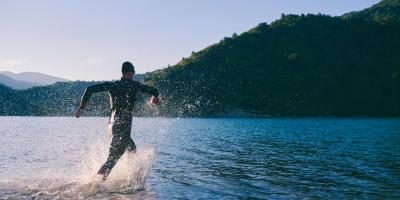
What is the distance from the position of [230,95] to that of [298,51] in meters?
41.9

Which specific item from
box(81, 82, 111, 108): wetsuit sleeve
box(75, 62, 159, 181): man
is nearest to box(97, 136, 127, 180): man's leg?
box(75, 62, 159, 181): man

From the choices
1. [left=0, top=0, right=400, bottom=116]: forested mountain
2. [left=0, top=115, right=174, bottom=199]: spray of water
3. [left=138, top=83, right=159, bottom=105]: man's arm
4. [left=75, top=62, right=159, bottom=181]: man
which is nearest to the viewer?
[left=138, top=83, right=159, bottom=105]: man's arm

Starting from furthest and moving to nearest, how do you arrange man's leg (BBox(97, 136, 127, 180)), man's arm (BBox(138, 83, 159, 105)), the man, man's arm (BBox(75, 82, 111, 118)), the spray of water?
the spray of water < man's leg (BBox(97, 136, 127, 180)) < the man < man's arm (BBox(138, 83, 159, 105)) < man's arm (BBox(75, 82, 111, 118))

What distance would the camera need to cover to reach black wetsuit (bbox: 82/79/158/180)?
12.4 meters

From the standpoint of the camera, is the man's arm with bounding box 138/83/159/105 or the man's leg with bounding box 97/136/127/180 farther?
the man's leg with bounding box 97/136/127/180

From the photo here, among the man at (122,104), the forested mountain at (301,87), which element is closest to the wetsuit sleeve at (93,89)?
the man at (122,104)

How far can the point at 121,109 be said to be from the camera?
12.5 meters

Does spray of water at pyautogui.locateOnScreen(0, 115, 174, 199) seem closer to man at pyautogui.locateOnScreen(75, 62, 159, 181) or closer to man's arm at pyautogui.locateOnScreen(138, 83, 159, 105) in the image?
man at pyautogui.locateOnScreen(75, 62, 159, 181)

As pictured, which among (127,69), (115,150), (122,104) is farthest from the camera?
(115,150)

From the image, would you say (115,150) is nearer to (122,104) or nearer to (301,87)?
(122,104)

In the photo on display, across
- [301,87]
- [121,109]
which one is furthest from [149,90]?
[301,87]

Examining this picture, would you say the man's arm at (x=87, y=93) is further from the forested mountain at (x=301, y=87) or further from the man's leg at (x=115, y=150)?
the forested mountain at (x=301, y=87)

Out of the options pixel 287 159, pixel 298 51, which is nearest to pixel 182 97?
pixel 298 51

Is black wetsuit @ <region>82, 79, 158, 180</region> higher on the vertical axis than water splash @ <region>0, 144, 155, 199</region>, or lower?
higher
